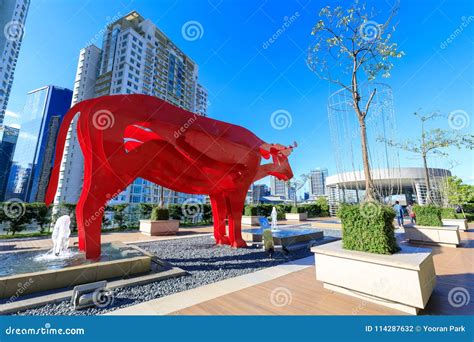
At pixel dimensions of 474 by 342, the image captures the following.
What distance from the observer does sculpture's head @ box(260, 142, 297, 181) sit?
1055 centimetres

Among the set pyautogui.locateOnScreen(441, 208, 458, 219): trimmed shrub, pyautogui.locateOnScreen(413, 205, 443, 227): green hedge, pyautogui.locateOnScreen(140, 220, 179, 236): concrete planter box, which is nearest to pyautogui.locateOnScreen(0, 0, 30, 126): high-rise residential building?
pyautogui.locateOnScreen(140, 220, 179, 236): concrete planter box

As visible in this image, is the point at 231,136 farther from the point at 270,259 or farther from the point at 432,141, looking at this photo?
the point at 432,141

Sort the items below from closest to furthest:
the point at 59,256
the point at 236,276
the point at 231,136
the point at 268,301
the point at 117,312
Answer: the point at 117,312
the point at 268,301
the point at 236,276
the point at 59,256
the point at 231,136

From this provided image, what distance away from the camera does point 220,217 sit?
9.87 metres

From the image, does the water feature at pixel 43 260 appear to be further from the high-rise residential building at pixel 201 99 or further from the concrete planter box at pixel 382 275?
the high-rise residential building at pixel 201 99

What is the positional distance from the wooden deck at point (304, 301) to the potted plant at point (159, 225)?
32.8 feet

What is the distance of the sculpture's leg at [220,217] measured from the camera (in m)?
9.70

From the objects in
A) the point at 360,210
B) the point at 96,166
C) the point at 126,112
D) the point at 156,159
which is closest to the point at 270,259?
the point at 360,210

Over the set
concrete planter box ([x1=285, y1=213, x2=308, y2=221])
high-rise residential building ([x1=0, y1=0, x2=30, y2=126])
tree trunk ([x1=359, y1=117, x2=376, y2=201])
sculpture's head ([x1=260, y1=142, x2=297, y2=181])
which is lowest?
concrete planter box ([x1=285, y1=213, x2=308, y2=221])

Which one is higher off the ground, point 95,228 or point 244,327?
point 95,228

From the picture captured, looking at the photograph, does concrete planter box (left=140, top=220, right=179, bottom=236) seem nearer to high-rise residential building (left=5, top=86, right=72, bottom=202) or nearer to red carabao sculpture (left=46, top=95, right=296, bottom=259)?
red carabao sculpture (left=46, top=95, right=296, bottom=259)

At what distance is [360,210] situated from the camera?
4.42 meters

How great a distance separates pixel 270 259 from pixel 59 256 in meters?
6.34

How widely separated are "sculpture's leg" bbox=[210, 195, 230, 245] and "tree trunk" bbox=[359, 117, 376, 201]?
20.4 feet
